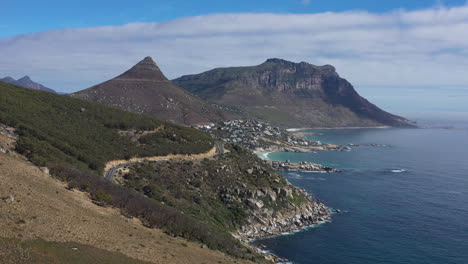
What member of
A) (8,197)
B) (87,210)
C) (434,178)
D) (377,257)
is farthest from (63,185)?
(434,178)

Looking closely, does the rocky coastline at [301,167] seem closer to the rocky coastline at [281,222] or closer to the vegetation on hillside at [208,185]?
the vegetation on hillside at [208,185]

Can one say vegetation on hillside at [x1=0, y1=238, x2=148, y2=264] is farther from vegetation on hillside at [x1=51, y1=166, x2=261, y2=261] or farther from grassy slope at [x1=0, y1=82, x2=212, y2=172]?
A: grassy slope at [x1=0, y1=82, x2=212, y2=172]

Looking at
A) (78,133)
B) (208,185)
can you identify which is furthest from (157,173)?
(78,133)

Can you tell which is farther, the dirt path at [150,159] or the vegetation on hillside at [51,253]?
the dirt path at [150,159]

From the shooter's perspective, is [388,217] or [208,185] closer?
[208,185]

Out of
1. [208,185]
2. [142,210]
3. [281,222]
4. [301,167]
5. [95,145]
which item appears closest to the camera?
[142,210]

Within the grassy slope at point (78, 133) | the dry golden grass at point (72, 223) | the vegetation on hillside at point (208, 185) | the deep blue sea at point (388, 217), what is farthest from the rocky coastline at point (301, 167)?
the dry golden grass at point (72, 223)

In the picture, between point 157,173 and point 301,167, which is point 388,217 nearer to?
point 157,173
